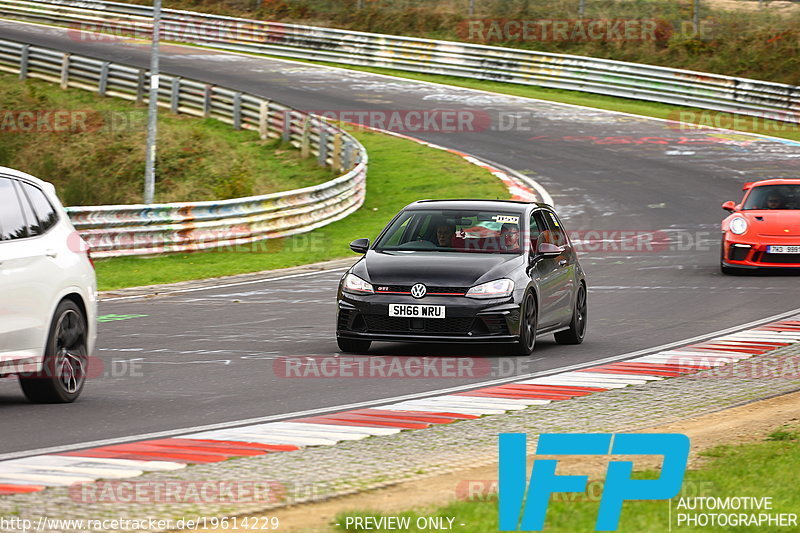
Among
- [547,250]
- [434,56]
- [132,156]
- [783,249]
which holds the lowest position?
[132,156]

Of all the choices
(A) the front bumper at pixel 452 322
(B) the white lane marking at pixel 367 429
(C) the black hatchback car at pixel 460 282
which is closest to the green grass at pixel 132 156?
(C) the black hatchback car at pixel 460 282

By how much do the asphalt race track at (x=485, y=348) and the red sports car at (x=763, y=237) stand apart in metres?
0.35

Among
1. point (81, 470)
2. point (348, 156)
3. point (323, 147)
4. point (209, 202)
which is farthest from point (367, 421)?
point (323, 147)

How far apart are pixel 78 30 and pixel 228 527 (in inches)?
2232

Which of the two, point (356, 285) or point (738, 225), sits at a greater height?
point (356, 285)

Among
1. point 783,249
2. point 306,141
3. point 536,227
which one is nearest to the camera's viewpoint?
point 536,227

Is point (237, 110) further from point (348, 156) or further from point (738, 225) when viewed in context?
point (738, 225)

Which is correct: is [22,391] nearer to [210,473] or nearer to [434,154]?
[210,473]

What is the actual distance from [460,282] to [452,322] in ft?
1.27

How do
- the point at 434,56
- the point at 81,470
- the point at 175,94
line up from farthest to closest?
1. the point at 434,56
2. the point at 175,94
3. the point at 81,470

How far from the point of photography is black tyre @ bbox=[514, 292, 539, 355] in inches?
515

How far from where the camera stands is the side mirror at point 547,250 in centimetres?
1387

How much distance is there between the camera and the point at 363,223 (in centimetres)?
2922

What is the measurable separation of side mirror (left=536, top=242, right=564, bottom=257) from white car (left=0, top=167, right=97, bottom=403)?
5.03 m
